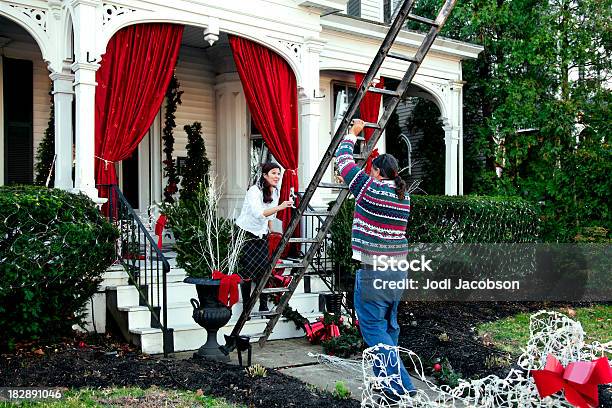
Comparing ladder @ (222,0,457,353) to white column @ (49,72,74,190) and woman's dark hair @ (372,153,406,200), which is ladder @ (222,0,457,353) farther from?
white column @ (49,72,74,190)

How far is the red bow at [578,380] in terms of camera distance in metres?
2.72

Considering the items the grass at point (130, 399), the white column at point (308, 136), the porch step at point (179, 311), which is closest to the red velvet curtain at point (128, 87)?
the porch step at point (179, 311)

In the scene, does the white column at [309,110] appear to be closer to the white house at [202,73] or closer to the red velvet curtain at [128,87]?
the white house at [202,73]

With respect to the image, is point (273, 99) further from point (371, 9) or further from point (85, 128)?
point (371, 9)

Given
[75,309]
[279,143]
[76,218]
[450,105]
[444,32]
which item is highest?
[444,32]

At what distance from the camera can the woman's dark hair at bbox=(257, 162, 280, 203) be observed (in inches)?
257

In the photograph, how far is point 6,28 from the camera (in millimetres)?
8844

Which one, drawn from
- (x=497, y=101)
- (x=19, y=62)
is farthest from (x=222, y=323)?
(x=497, y=101)

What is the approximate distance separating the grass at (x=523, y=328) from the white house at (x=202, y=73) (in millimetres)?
3228

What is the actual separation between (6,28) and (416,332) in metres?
6.88

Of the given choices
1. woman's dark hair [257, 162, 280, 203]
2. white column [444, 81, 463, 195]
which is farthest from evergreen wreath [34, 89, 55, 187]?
white column [444, 81, 463, 195]

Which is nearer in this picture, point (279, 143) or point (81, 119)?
point (81, 119)

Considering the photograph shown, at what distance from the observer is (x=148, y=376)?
17.4 ft

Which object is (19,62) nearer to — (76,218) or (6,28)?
(6,28)
